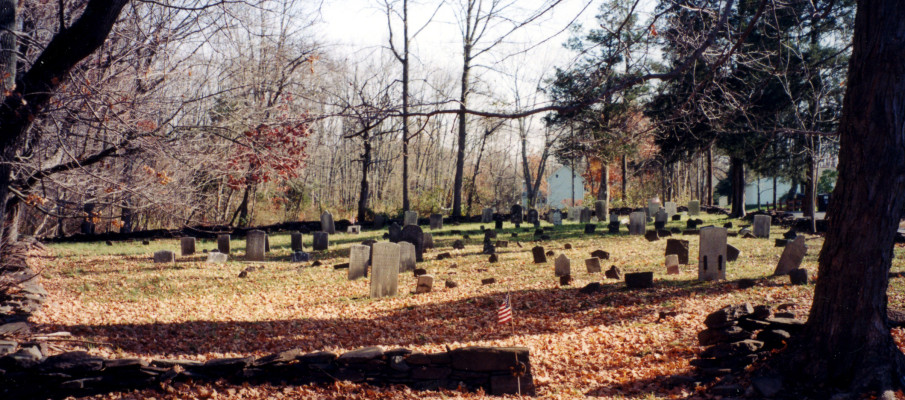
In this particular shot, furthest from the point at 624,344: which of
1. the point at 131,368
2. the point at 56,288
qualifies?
the point at 56,288

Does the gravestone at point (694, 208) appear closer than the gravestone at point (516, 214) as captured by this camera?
No

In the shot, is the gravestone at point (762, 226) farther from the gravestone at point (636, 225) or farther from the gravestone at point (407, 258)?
the gravestone at point (407, 258)

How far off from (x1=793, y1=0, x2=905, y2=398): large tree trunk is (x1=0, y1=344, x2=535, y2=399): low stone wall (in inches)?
109

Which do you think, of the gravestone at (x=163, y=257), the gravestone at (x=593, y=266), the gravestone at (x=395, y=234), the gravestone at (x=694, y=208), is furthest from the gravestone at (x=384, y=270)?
the gravestone at (x=694, y=208)

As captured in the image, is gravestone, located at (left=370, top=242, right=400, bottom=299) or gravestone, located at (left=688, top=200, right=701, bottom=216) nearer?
gravestone, located at (left=370, top=242, right=400, bottom=299)

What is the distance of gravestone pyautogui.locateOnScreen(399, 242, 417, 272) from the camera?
14.2m

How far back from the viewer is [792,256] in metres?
10.4

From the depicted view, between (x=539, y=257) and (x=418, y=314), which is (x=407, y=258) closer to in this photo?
(x=539, y=257)

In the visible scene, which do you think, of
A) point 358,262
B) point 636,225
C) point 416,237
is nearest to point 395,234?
point 416,237

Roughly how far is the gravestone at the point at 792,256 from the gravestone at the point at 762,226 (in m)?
7.67

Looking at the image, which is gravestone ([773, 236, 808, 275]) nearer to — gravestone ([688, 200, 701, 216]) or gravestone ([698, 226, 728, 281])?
gravestone ([698, 226, 728, 281])

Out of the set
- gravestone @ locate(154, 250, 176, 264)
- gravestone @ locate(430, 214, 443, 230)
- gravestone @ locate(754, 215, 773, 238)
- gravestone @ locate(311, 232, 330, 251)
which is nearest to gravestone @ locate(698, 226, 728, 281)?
gravestone @ locate(754, 215, 773, 238)

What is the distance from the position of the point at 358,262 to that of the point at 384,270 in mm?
2100

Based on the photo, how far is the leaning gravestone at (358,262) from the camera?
1320 cm
